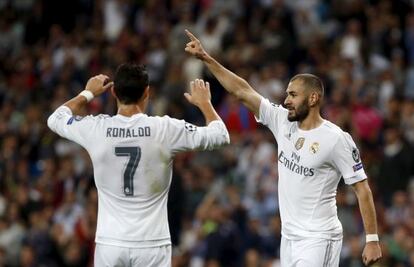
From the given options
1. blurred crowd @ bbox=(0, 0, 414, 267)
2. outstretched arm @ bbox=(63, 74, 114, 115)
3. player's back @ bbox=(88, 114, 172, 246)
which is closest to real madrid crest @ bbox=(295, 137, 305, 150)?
player's back @ bbox=(88, 114, 172, 246)

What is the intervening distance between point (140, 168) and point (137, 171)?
3 cm

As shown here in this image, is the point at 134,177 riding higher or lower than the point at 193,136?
lower

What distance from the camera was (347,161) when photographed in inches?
412

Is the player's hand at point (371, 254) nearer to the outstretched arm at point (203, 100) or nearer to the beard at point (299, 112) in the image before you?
the beard at point (299, 112)

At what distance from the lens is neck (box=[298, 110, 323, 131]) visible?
10.7 meters

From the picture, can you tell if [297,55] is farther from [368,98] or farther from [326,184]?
[326,184]

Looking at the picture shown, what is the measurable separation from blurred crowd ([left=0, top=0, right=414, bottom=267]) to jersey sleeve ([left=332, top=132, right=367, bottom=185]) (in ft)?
21.6

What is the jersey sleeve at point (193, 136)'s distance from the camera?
966 centimetres

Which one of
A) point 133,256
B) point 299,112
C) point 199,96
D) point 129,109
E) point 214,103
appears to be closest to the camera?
point 133,256

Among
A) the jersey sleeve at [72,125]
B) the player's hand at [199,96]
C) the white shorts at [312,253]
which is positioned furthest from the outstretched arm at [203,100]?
the white shorts at [312,253]

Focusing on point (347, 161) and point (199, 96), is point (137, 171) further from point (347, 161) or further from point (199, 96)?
point (347, 161)

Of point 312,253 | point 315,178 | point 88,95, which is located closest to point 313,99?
point 315,178

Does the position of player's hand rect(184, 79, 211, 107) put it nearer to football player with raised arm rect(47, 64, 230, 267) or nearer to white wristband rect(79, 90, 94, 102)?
football player with raised arm rect(47, 64, 230, 267)

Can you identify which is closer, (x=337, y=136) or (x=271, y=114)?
(x=337, y=136)
